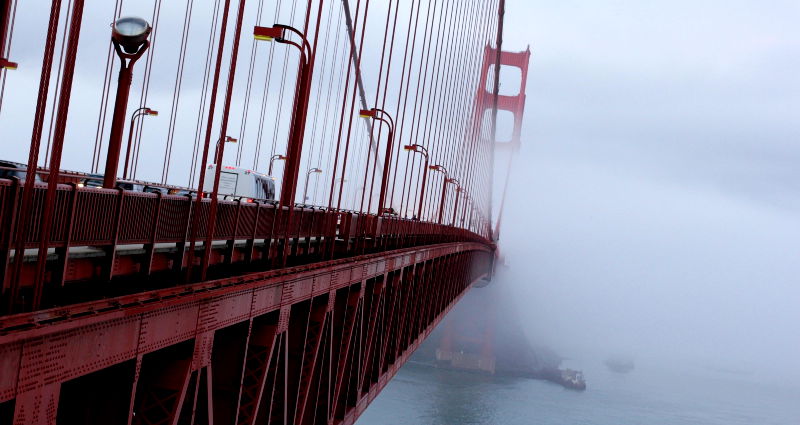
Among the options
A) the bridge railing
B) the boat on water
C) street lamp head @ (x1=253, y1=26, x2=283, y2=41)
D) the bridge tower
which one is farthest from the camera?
the boat on water

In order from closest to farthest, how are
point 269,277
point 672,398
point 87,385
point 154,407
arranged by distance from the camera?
point 87,385 → point 154,407 → point 269,277 → point 672,398

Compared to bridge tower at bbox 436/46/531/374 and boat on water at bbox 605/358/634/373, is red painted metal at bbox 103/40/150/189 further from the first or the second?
boat on water at bbox 605/358/634/373

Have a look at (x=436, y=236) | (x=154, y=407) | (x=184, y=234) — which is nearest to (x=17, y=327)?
(x=154, y=407)

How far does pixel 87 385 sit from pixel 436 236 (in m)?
26.8

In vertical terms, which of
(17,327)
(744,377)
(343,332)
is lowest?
(744,377)

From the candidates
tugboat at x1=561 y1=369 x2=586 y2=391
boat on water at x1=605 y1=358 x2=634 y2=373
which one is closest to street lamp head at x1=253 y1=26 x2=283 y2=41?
tugboat at x1=561 y1=369 x2=586 y2=391

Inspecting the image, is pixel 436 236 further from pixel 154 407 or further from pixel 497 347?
pixel 497 347

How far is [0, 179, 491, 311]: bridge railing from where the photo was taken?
210 inches

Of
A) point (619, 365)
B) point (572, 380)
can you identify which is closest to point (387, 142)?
point (572, 380)

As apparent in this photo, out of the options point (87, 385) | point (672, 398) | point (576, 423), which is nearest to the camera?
point (87, 385)

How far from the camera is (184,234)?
852 cm

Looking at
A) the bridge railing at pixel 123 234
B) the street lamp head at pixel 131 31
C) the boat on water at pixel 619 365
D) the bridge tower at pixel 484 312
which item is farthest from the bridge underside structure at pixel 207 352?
the boat on water at pixel 619 365

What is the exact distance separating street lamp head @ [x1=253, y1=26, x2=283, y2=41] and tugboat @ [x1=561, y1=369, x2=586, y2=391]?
305 feet

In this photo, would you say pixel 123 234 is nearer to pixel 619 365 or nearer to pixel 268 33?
pixel 268 33
